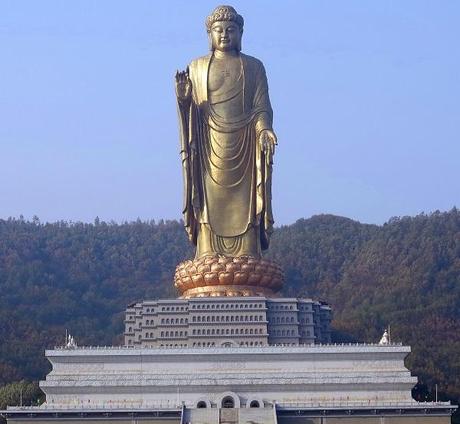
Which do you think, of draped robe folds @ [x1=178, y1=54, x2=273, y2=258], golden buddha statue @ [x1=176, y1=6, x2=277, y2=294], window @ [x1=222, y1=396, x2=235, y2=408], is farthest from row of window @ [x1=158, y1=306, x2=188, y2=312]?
window @ [x1=222, y1=396, x2=235, y2=408]

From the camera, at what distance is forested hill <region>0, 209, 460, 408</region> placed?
156 feet

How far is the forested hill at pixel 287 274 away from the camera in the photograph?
47.6 m

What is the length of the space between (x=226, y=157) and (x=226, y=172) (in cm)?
33

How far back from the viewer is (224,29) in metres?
31.8

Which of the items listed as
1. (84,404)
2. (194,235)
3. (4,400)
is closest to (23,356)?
(4,400)

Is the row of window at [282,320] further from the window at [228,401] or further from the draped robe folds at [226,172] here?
the window at [228,401]

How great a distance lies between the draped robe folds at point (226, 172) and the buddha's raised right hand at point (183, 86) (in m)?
0.26

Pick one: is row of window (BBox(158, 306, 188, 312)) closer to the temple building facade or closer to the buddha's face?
the temple building facade

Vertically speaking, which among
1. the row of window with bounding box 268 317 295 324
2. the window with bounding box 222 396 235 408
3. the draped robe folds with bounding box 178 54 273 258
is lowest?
the window with bounding box 222 396 235 408

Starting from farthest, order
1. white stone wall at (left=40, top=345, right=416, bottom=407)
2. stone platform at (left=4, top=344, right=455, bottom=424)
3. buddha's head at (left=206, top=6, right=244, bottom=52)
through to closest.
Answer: buddha's head at (left=206, top=6, right=244, bottom=52) → white stone wall at (left=40, top=345, right=416, bottom=407) → stone platform at (left=4, top=344, right=455, bottom=424)

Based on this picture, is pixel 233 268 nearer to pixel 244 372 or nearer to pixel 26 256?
pixel 244 372

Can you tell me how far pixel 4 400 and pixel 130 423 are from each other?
6753mm

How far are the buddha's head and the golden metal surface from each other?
0.22 ft

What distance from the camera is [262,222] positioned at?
3128 centimetres
